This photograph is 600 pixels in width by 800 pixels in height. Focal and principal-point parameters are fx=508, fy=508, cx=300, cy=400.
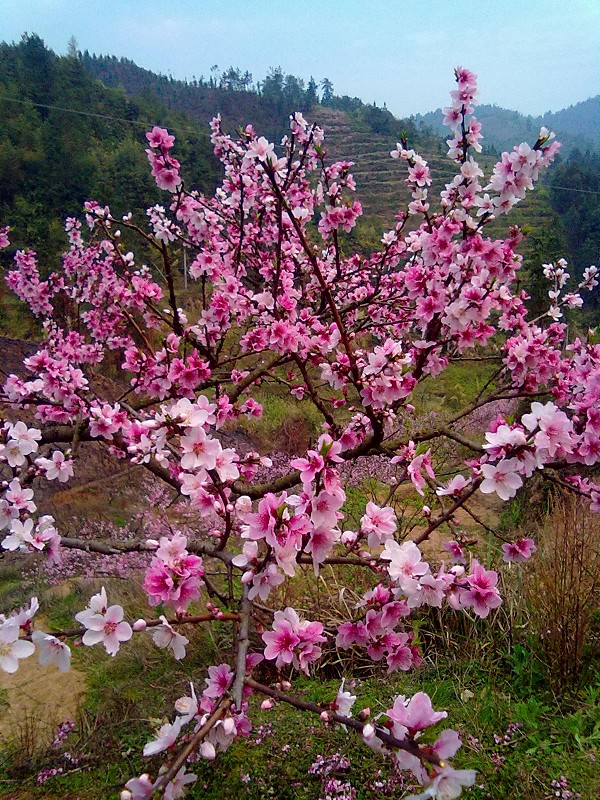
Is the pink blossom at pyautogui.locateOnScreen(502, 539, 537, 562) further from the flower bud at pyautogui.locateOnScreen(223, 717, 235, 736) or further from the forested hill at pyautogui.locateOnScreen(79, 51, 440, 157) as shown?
the forested hill at pyautogui.locateOnScreen(79, 51, 440, 157)

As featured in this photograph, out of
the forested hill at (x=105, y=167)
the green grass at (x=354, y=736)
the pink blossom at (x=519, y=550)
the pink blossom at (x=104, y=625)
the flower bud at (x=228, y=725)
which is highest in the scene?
the forested hill at (x=105, y=167)

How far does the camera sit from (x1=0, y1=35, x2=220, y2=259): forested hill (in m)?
16.1

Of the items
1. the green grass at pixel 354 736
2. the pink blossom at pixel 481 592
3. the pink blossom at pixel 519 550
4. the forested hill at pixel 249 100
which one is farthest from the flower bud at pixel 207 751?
the forested hill at pixel 249 100

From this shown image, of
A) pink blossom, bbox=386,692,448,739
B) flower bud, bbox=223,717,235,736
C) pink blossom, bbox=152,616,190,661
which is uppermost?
pink blossom, bbox=152,616,190,661

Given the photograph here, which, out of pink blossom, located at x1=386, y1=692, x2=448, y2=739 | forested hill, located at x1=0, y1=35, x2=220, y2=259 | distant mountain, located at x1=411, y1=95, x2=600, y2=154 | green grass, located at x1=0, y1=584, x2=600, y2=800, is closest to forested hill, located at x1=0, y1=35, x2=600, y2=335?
forested hill, located at x1=0, y1=35, x2=220, y2=259

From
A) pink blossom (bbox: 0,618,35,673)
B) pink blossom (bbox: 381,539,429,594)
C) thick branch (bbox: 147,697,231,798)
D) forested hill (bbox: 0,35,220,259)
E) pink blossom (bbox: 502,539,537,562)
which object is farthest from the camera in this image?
forested hill (bbox: 0,35,220,259)

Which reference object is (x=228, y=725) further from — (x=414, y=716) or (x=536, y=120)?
(x=536, y=120)

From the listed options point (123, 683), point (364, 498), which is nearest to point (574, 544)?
point (123, 683)

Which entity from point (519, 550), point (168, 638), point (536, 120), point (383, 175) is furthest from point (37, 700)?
point (536, 120)

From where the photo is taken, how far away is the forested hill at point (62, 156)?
1614 centimetres

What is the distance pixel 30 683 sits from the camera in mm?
3244

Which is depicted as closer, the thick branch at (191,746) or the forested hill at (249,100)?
the thick branch at (191,746)

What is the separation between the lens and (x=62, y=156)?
17812 mm

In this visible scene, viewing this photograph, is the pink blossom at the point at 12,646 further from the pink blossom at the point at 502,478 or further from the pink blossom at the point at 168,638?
the pink blossom at the point at 502,478
